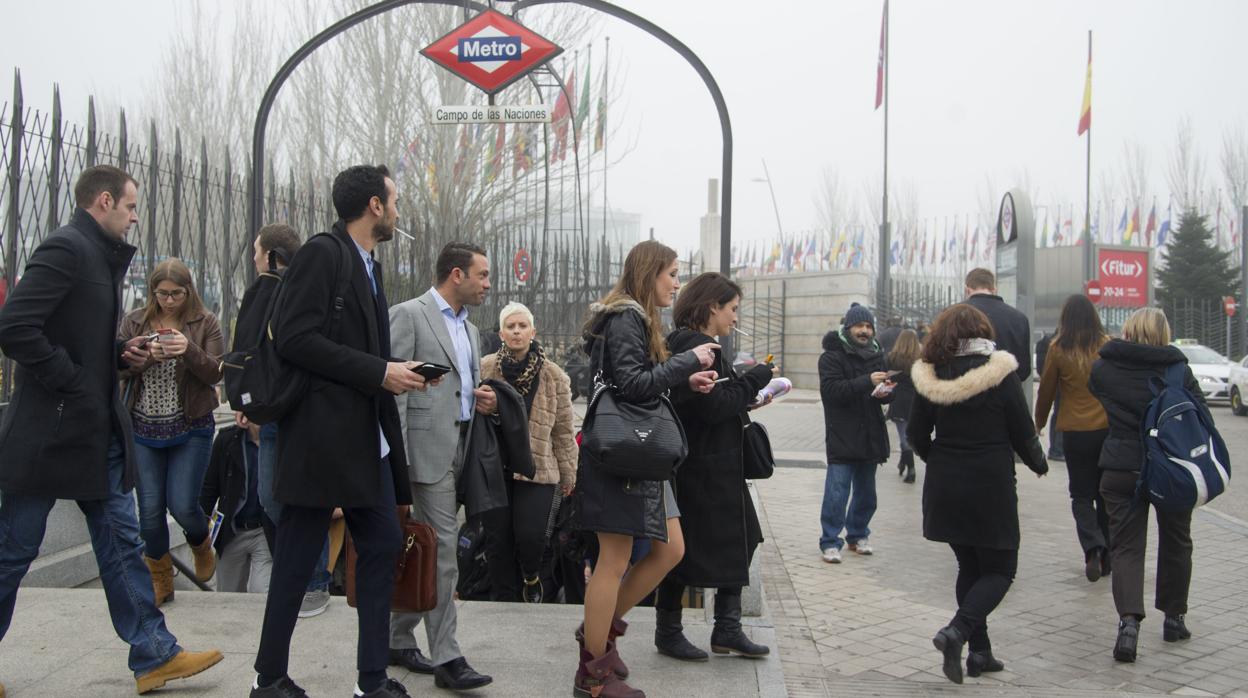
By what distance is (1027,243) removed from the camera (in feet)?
35.8

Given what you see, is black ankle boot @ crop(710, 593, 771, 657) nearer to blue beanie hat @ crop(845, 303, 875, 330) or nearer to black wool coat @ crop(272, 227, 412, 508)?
black wool coat @ crop(272, 227, 412, 508)

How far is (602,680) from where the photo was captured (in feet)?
13.4

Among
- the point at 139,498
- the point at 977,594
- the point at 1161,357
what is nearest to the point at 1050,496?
the point at 1161,357

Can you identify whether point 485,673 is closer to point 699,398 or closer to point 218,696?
point 218,696

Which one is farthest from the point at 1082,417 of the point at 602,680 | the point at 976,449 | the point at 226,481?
the point at 226,481

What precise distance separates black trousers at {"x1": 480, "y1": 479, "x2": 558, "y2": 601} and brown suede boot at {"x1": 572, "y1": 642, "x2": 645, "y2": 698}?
191 cm

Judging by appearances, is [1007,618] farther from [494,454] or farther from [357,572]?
[357,572]

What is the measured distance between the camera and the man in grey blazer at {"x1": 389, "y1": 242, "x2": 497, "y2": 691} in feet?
13.8

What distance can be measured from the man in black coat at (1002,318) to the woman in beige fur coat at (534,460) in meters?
3.34

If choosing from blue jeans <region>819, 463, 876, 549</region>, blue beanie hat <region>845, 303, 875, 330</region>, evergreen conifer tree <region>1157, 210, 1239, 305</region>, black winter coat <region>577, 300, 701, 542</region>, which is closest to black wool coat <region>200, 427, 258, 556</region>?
black winter coat <region>577, 300, 701, 542</region>

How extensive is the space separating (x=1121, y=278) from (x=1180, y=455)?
1397 inches

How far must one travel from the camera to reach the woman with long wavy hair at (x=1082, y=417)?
6953 millimetres

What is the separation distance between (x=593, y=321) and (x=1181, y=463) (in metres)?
3.19

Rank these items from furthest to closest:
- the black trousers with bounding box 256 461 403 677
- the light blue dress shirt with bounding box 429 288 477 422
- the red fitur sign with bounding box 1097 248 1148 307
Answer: the red fitur sign with bounding box 1097 248 1148 307, the light blue dress shirt with bounding box 429 288 477 422, the black trousers with bounding box 256 461 403 677
